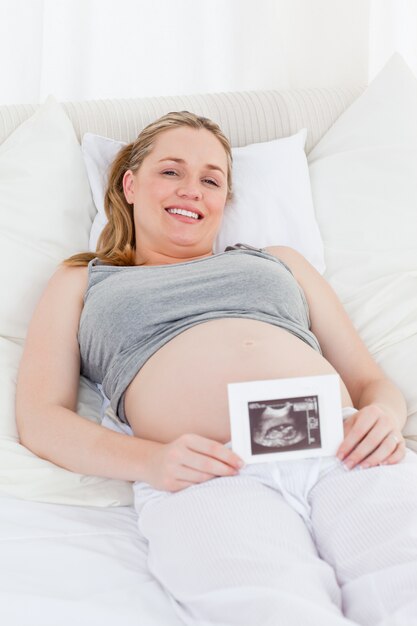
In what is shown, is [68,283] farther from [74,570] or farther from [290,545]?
[290,545]

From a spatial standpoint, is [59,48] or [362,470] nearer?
[362,470]

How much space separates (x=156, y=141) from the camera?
1926mm

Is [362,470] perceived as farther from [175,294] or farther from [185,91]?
[185,91]

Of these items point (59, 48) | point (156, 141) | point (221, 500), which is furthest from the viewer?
point (59, 48)

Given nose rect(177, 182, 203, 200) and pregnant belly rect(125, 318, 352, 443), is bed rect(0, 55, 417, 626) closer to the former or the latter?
pregnant belly rect(125, 318, 352, 443)

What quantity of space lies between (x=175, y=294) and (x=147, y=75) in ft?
4.05

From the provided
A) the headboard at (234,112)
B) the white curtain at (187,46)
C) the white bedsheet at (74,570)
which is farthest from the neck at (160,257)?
the white curtain at (187,46)

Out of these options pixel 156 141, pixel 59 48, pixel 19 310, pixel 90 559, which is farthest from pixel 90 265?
pixel 59 48

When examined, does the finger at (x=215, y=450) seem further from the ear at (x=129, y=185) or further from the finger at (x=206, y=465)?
the ear at (x=129, y=185)

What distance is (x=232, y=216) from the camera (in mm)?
2090

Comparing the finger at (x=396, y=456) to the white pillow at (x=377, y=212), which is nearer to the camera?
the finger at (x=396, y=456)

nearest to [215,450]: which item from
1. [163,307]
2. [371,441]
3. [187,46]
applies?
[371,441]

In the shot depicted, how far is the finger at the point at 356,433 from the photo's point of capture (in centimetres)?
136

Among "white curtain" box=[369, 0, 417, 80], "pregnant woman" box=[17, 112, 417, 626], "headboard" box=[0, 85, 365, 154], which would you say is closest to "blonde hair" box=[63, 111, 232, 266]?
"pregnant woman" box=[17, 112, 417, 626]
